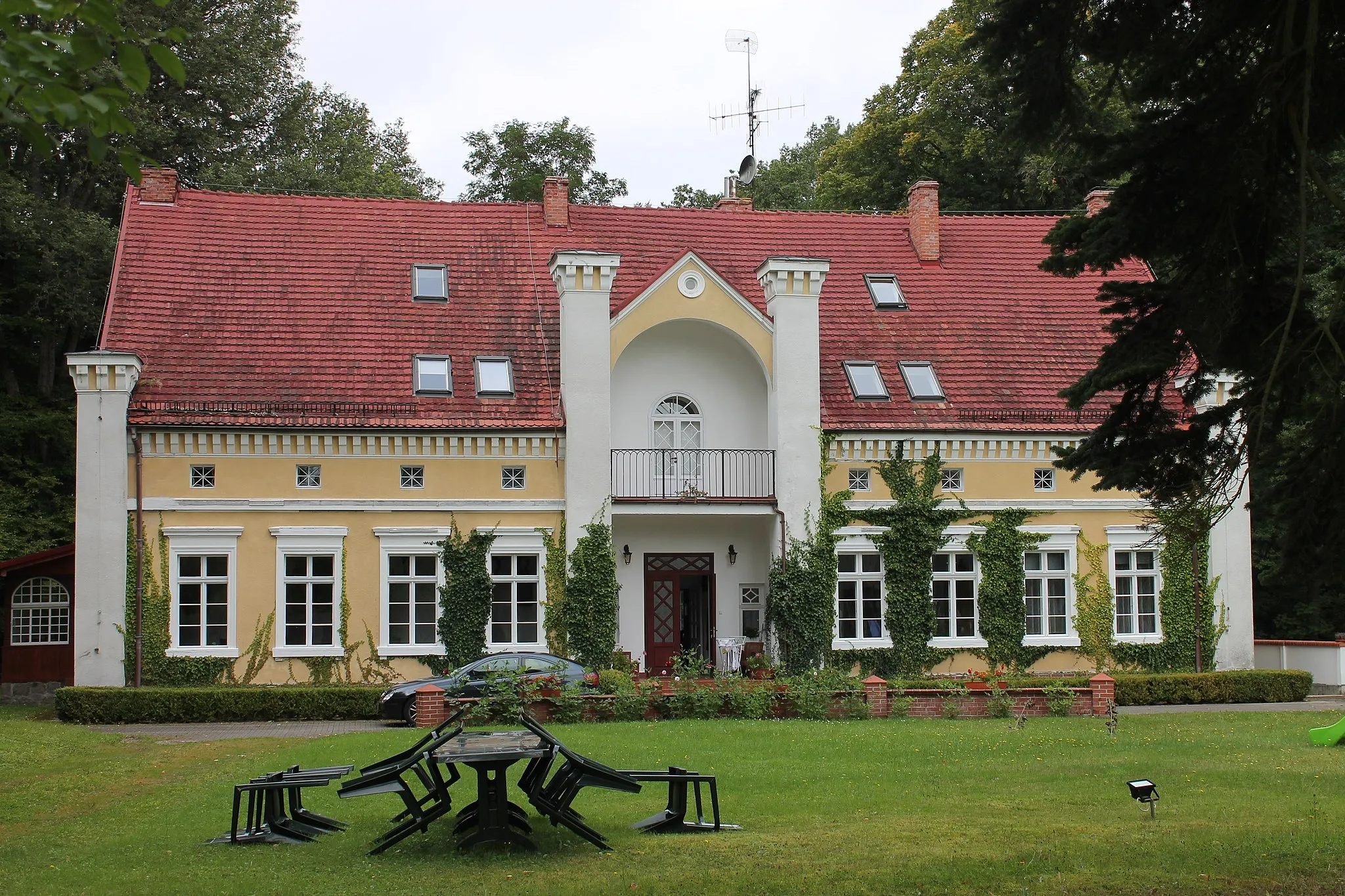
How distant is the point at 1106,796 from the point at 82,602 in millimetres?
17996

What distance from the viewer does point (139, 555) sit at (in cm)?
2428

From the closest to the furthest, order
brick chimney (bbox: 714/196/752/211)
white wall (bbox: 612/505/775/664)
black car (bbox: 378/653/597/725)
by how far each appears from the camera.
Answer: black car (bbox: 378/653/597/725), white wall (bbox: 612/505/775/664), brick chimney (bbox: 714/196/752/211)

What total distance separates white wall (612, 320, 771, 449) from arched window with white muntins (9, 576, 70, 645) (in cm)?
1152

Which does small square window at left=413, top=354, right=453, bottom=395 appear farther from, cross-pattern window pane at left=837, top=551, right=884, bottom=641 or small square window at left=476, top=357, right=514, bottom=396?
cross-pattern window pane at left=837, top=551, right=884, bottom=641

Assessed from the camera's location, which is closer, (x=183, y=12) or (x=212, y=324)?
(x=212, y=324)

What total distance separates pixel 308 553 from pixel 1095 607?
1511 cm

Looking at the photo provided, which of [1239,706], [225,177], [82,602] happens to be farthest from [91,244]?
[1239,706]

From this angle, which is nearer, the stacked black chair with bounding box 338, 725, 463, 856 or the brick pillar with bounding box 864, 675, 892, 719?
the stacked black chair with bounding box 338, 725, 463, 856

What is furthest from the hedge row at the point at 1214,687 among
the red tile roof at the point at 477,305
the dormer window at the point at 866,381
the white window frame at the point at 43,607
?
the white window frame at the point at 43,607

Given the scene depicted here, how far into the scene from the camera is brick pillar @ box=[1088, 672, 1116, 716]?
2142 centimetres

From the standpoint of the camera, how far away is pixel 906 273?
3081 centimetres

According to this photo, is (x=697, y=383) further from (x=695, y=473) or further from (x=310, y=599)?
(x=310, y=599)

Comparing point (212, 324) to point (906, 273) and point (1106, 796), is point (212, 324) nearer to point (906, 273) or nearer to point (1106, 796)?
point (906, 273)

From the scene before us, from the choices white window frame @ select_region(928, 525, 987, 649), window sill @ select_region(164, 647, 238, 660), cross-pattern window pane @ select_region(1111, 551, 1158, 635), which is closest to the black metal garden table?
window sill @ select_region(164, 647, 238, 660)
